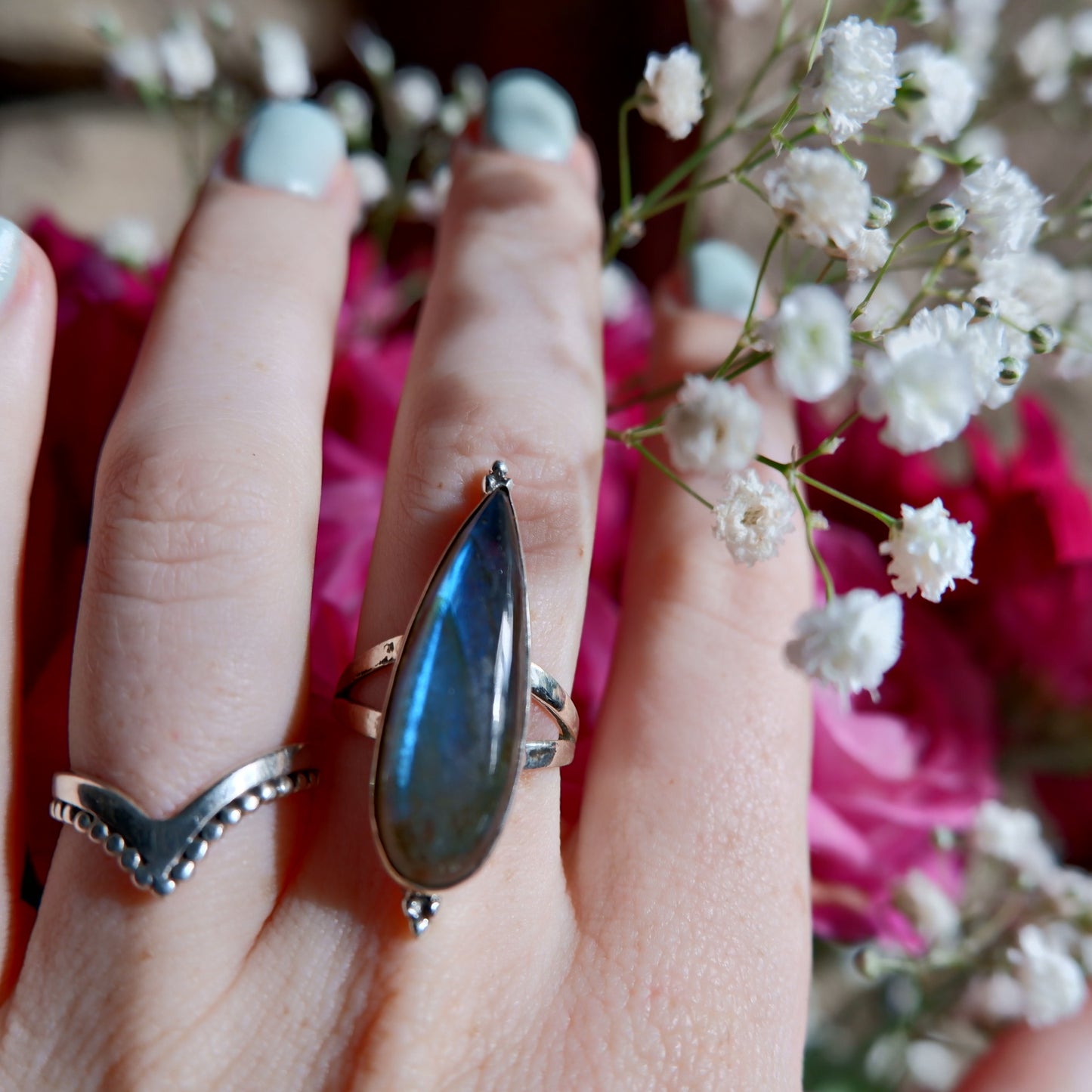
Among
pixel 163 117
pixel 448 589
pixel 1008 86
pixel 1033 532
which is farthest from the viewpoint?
pixel 163 117

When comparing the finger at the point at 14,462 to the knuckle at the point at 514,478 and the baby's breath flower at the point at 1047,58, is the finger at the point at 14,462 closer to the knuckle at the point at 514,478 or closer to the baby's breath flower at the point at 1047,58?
the knuckle at the point at 514,478

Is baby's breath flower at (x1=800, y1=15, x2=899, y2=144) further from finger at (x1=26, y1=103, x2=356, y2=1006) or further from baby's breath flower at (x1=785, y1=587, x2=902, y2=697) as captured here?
finger at (x1=26, y1=103, x2=356, y2=1006)

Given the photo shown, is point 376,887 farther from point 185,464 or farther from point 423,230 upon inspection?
point 423,230

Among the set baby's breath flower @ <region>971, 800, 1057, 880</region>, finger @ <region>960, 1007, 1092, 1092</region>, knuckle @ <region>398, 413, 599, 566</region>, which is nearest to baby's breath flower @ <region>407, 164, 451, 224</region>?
knuckle @ <region>398, 413, 599, 566</region>

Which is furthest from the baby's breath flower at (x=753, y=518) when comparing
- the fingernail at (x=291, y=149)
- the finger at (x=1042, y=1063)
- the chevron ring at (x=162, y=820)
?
the finger at (x=1042, y=1063)

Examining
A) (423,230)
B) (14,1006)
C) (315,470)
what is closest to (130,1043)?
(14,1006)

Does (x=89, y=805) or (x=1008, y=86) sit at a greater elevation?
(x=1008, y=86)
